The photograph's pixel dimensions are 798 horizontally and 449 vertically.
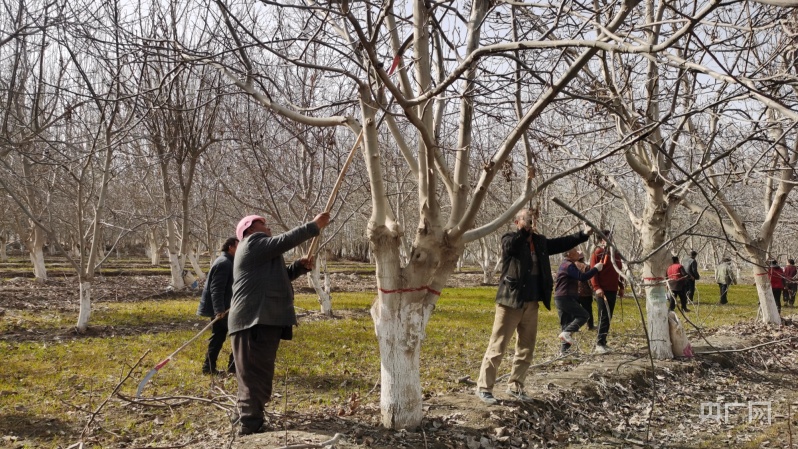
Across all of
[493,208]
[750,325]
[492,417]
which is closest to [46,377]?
[492,417]

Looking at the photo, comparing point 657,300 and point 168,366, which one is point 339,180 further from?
point 657,300

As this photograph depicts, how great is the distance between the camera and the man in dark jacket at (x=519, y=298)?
17.6ft

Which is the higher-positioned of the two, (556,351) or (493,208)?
(493,208)

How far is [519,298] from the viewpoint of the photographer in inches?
209

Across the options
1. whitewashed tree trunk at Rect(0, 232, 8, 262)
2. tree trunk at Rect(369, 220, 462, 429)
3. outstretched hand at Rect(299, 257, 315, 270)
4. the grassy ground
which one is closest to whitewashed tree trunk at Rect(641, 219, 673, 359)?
the grassy ground

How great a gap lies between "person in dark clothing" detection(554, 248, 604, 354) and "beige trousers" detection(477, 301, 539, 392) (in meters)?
2.50

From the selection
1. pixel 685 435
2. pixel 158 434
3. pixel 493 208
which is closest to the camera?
pixel 158 434

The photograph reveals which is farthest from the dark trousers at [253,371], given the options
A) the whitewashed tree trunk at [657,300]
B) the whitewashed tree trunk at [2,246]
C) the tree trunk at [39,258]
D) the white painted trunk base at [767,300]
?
the whitewashed tree trunk at [2,246]

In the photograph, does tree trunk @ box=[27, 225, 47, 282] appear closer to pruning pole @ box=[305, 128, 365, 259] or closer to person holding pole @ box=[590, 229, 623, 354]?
pruning pole @ box=[305, 128, 365, 259]

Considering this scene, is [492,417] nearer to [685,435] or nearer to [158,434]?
[685,435]

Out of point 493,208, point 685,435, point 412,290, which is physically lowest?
point 685,435

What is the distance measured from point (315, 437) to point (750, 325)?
10.5m

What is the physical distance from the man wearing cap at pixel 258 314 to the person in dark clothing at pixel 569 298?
4.69 m

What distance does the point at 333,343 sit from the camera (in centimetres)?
924
